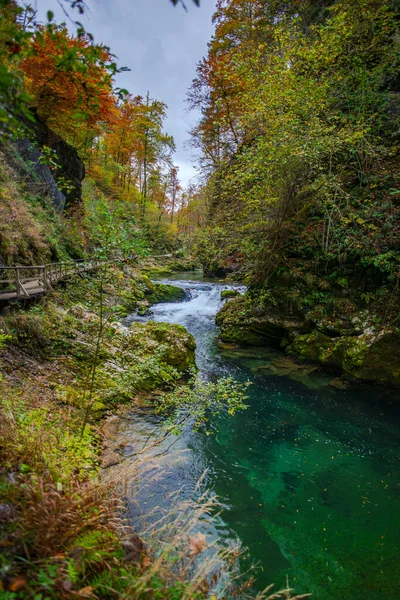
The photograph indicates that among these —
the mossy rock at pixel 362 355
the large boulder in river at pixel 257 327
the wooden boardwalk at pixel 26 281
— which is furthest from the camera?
the large boulder in river at pixel 257 327

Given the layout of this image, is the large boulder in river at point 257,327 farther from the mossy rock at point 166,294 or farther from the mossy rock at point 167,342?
the mossy rock at point 166,294

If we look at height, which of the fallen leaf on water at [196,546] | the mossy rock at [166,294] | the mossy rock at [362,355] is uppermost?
the mossy rock at [166,294]

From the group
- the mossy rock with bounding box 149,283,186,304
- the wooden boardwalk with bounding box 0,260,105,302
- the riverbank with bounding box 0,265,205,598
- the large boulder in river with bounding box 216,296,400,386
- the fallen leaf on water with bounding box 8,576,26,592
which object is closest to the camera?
the fallen leaf on water with bounding box 8,576,26,592

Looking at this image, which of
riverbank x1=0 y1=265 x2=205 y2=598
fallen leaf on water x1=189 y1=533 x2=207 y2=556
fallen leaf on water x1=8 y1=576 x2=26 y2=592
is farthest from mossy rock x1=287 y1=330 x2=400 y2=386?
fallen leaf on water x1=8 y1=576 x2=26 y2=592

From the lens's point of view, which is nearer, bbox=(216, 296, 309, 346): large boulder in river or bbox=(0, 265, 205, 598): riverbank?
bbox=(0, 265, 205, 598): riverbank

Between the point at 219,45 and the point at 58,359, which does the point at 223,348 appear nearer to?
the point at 58,359

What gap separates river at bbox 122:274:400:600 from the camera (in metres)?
3.49

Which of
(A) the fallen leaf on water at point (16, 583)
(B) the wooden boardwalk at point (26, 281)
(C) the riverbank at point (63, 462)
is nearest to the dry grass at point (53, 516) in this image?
(C) the riverbank at point (63, 462)

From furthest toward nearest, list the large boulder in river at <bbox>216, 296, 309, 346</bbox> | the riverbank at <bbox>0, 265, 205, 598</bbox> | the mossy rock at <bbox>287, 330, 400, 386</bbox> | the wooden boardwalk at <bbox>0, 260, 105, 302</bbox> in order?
the large boulder in river at <bbox>216, 296, 309, 346</bbox> → the mossy rock at <bbox>287, 330, 400, 386</bbox> → the wooden boardwalk at <bbox>0, 260, 105, 302</bbox> → the riverbank at <bbox>0, 265, 205, 598</bbox>

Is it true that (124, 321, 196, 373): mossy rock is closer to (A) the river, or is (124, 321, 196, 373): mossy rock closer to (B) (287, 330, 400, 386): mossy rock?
(A) the river

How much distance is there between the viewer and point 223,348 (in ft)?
34.7

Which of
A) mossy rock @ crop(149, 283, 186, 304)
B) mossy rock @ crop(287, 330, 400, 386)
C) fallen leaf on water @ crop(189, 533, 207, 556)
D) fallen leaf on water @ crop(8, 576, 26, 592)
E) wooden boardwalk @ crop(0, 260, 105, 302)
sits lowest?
mossy rock @ crop(287, 330, 400, 386)

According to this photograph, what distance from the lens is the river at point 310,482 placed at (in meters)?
3.49

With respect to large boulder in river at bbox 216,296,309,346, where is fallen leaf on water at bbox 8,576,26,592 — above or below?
above
